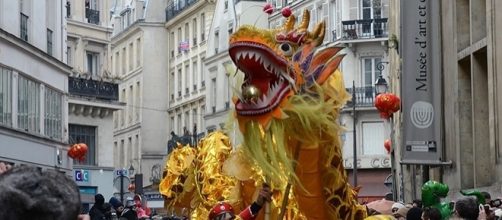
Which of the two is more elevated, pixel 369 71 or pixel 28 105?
pixel 369 71

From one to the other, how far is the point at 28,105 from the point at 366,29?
63.9 feet

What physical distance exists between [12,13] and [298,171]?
2922cm

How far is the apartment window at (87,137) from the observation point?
180 ft

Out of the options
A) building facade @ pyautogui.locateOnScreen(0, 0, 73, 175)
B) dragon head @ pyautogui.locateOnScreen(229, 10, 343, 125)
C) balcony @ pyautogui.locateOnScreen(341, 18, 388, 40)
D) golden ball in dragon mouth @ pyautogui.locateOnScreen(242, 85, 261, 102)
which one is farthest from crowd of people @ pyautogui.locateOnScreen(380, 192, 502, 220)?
balcony @ pyautogui.locateOnScreen(341, 18, 388, 40)

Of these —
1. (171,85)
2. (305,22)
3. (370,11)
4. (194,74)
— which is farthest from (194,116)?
(305,22)

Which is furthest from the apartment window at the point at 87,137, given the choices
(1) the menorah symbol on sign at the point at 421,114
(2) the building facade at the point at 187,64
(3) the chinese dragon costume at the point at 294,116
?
(3) the chinese dragon costume at the point at 294,116

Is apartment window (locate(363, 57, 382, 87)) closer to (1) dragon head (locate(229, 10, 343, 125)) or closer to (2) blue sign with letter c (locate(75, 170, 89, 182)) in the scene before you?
Answer: (2) blue sign with letter c (locate(75, 170, 89, 182))

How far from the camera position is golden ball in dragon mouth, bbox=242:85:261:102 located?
342 inches

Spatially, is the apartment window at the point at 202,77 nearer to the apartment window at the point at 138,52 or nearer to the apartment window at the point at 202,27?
the apartment window at the point at 202,27

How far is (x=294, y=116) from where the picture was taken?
8859 millimetres

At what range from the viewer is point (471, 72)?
22250mm

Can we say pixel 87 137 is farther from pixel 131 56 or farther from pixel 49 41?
pixel 131 56

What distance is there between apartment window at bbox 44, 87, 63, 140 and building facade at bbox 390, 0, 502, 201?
65.2ft

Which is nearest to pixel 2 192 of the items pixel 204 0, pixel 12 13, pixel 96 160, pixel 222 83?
pixel 12 13
